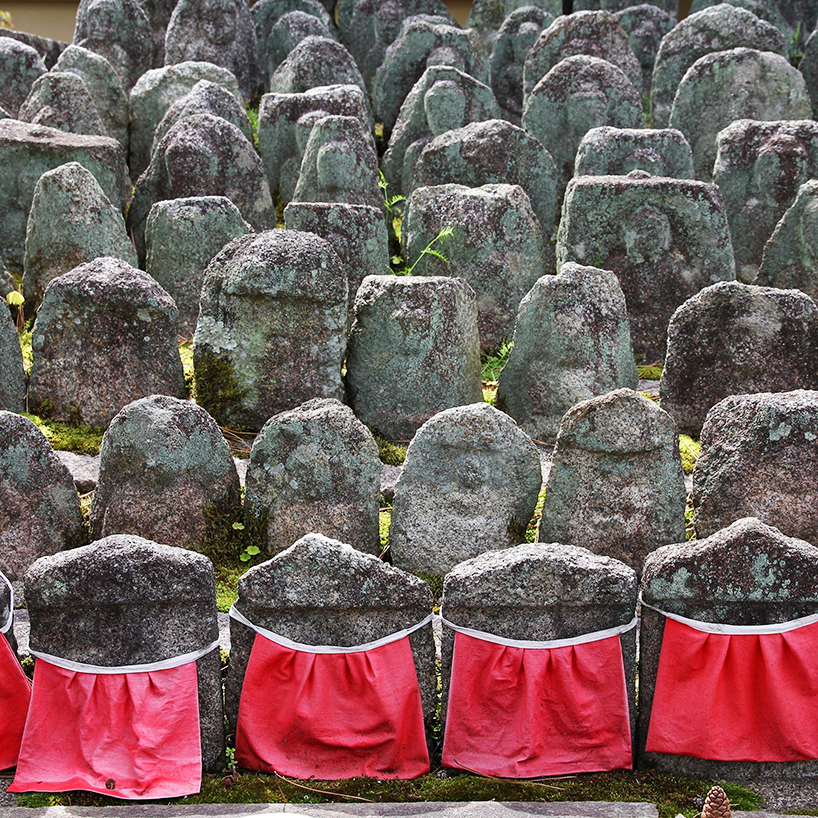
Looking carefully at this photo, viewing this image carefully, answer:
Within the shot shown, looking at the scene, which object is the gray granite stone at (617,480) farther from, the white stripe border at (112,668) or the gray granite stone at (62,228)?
the gray granite stone at (62,228)

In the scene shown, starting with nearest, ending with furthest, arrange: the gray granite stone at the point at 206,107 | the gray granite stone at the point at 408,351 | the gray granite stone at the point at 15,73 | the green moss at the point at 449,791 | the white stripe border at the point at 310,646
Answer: the green moss at the point at 449,791, the white stripe border at the point at 310,646, the gray granite stone at the point at 408,351, the gray granite stone at the point at 206,107, the gray granite stone at the point at 15,73

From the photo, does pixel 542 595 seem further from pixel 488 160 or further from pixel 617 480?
pixel 488 160

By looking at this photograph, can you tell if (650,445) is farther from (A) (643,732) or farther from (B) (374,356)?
(B) (374,356)

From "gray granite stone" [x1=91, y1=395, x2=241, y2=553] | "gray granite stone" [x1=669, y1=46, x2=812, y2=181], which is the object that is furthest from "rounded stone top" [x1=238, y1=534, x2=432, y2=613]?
"gray granite stone" [x1=669, y1=46, x2=812, y2=181]

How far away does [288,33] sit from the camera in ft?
36.1

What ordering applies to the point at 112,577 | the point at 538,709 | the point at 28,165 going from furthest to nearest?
the point at 28,165 < the point at 538,709 < the point at 112,577

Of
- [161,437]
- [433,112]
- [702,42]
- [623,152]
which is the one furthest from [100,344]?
[702,42]

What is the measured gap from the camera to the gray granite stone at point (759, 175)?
22.7 feet

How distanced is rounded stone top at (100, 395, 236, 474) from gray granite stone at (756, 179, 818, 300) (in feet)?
12.3

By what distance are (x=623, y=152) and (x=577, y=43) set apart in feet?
9.75

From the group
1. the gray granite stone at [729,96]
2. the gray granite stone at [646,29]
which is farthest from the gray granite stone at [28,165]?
the gray granite stone at [646,29]

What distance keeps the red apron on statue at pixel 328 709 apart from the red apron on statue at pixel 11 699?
0.67 m

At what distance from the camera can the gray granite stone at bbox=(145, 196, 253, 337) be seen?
5.94 m

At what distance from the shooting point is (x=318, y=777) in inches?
128
